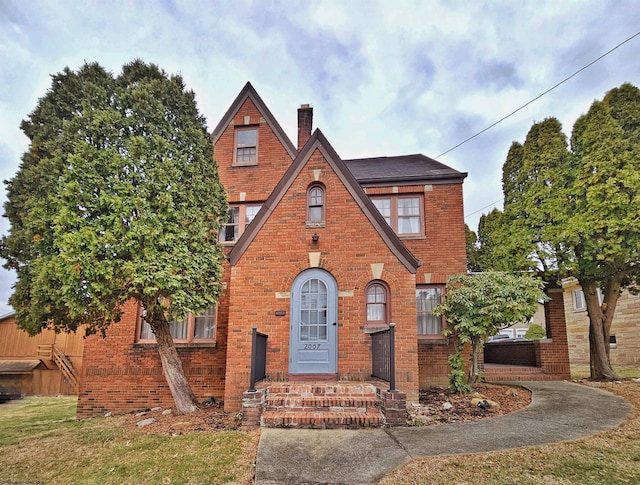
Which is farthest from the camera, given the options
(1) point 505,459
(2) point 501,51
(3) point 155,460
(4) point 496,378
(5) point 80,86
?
(2) point 501,51

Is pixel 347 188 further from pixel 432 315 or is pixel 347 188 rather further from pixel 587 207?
pixel 587 207

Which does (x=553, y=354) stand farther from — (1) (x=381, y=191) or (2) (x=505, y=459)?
(2) (x=505, y=459)

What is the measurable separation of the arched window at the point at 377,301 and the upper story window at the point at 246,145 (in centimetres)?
601

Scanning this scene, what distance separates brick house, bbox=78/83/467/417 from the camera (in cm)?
816

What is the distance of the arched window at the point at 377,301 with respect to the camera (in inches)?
336

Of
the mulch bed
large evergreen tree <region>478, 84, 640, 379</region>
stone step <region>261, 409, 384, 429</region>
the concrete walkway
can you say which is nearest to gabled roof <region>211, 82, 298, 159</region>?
large evergreen tree <region>478, 84, 640, 379</region>

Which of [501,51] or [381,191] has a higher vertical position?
[501,51]

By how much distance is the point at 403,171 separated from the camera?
12.5m

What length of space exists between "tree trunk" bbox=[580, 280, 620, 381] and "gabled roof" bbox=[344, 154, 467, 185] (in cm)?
564

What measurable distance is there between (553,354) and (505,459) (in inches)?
368

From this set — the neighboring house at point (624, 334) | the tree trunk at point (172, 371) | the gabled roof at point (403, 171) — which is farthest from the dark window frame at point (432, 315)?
the neighboring house at point (624, 334)

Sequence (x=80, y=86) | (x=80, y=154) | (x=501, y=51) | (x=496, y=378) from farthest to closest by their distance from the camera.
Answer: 1. (x=501, y=51)
2. (x=496, y=378)
3. (x=80, y=86)
4. (x=80, y=154)

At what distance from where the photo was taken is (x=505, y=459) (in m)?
4.55

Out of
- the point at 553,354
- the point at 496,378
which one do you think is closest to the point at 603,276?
the point at 553,354
